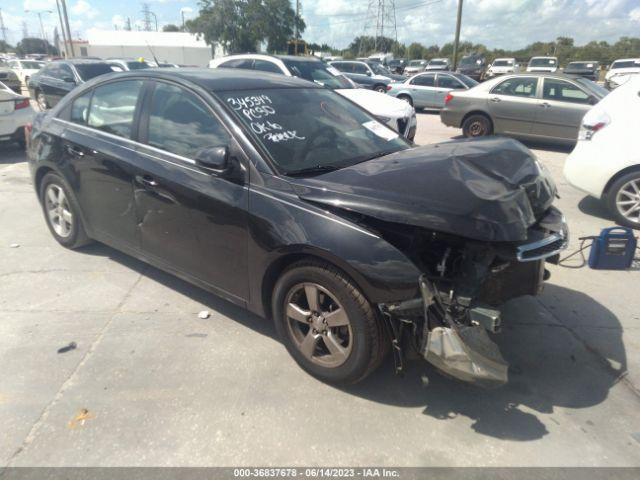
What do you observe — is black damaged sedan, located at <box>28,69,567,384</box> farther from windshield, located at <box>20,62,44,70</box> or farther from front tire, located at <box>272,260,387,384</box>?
windshield, located at <box>20,62,44,70</box>

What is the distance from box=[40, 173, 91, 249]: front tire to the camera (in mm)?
4316

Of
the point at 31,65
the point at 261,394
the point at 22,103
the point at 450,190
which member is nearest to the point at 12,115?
the point at 22,103

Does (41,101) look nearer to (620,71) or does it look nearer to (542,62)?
(620,71)

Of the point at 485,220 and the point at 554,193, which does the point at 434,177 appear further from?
the point at 554,193

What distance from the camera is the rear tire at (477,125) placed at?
34.9ft

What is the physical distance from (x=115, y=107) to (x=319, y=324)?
2.58m

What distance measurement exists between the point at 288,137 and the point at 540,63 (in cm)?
3600

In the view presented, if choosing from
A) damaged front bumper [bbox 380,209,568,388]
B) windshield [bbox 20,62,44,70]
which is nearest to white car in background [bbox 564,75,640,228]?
damaged front bumper [bbox 380,209,568,388]

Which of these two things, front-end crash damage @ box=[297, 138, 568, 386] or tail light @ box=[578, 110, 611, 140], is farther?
tail light @ box=[578, 110, 611, 140]

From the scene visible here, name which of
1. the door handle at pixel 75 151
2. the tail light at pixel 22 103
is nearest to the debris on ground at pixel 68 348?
the door handle at pixel 75 151

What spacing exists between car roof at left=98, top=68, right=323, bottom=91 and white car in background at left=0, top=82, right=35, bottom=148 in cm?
620

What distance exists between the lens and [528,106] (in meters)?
9.98

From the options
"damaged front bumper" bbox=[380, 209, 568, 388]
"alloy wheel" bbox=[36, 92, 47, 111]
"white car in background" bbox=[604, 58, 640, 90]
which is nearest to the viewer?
"damaged front bumper" bbox=[380, 209, 568, 388]

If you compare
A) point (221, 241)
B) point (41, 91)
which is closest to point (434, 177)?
point (221, 241)
